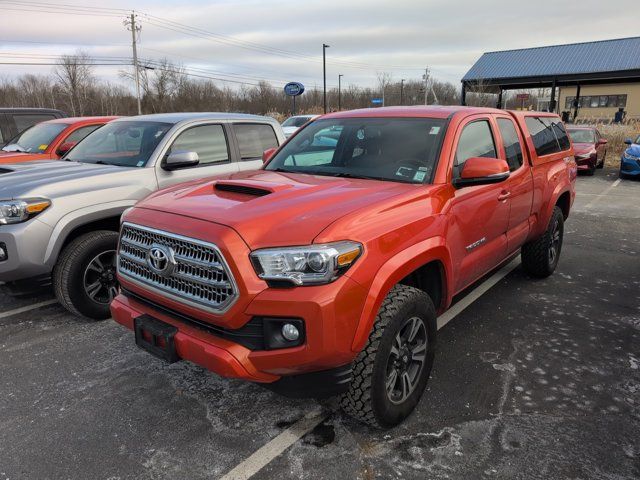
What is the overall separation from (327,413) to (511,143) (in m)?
3.01

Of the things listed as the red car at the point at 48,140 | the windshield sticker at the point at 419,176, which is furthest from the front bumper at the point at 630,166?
the red car at the point at 48,140

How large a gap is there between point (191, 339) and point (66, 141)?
596cm

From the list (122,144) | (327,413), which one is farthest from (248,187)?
(122,144)

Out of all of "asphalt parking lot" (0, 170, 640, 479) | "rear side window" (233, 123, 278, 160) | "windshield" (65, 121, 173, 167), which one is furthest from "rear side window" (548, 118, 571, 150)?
"windshield" (65, 121, 173, 167)

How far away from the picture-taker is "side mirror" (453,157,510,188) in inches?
125

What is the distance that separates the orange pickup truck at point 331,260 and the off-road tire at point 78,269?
137cm

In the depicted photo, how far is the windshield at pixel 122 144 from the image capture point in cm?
503

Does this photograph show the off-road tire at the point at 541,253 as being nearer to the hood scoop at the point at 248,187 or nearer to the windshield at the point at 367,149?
the windshield at the point at 367,149

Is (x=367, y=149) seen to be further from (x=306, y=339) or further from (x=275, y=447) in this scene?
(x=275, y=447)

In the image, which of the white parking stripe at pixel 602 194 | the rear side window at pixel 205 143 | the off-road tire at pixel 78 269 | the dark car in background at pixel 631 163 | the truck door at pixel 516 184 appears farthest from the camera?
the dark car in background at pixel 631 163

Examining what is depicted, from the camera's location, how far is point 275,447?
106 inches

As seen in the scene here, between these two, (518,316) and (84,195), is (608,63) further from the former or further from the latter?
(84,195)

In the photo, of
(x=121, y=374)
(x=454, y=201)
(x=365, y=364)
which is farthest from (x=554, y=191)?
→ (x=121, y=374)

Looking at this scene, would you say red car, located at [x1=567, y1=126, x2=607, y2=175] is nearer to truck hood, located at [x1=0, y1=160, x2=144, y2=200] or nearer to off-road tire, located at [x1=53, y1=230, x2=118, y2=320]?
truck hood, located at [x1=0, y1=160, x2=144, y2=200]
